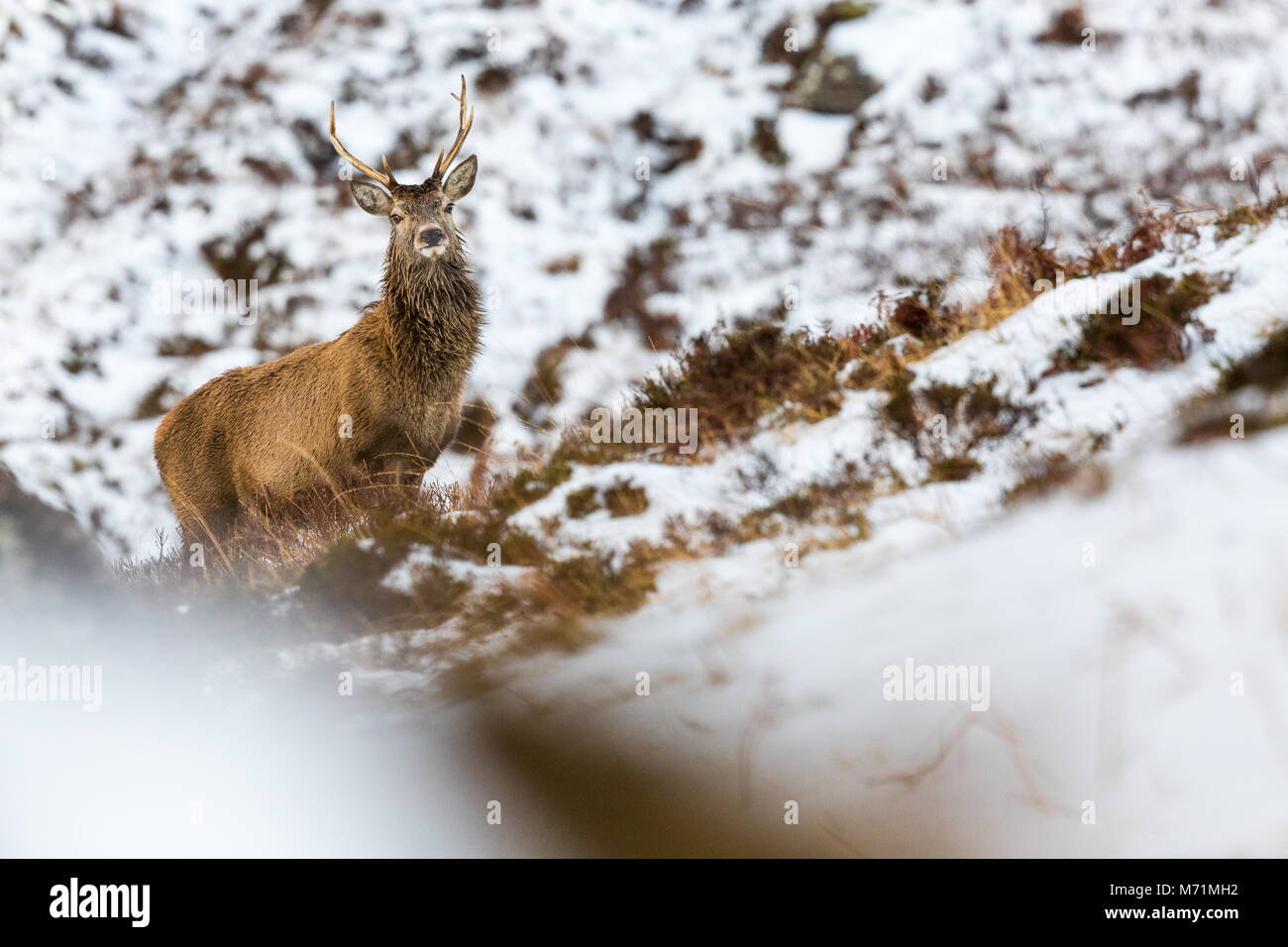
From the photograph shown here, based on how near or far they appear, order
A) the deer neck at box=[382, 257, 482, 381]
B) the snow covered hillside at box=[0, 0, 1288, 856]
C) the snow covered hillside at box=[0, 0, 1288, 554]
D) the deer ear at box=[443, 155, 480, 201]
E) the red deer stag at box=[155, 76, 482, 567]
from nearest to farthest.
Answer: the snow covered hillside at box=[0, 0, 1288, 856] → the red deer stag at box=[155, 76, 482, 567] → the deer neck at box=[382, 257, 482, 381] → the deer ear at box=[443, 155, 480, 201] → the snow covered hillside at box=[0, 0, 1288, 554]

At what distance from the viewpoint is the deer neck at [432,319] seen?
685cm

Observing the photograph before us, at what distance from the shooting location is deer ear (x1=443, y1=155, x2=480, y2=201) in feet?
23.5

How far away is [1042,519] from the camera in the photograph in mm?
4418

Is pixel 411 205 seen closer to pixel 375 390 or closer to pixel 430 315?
pixel 430 315

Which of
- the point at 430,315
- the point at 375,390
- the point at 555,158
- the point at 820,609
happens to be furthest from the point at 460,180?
the point at 555,158

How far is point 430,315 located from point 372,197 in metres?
0.94

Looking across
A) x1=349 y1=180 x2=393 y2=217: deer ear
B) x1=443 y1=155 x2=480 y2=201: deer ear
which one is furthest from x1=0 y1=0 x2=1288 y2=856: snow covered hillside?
x1=349 y1=180 x2=393 y2=217: deer ear

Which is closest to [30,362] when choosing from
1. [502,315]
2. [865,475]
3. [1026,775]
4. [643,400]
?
[502,315]

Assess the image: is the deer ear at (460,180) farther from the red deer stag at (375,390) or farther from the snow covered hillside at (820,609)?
the snow covered hillside at (820,609)

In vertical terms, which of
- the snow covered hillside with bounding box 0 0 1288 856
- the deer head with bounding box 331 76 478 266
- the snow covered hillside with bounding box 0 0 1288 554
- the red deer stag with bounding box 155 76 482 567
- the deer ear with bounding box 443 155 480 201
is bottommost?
the snow covered hillside with bounding box 0 0 1288 856

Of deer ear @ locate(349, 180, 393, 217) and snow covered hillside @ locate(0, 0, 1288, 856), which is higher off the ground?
deer ear @ locate(349, 180, 393, 217)

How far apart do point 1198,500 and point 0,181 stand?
76.6 feet

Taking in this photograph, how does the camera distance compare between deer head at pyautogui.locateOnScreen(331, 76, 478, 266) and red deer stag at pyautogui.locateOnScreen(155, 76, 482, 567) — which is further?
deer head at pyautogui.locateOnScreen(331, 76, 478, 266)

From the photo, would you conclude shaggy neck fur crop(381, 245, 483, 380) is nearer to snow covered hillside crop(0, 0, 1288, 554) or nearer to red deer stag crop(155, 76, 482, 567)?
red deer stag crop(155, 76, 482, 567)
